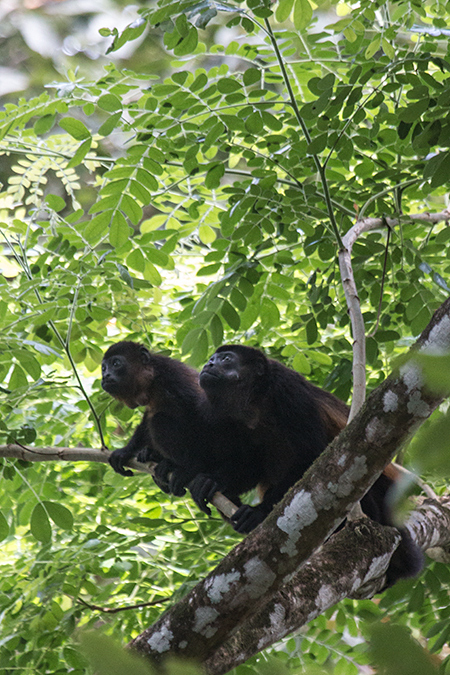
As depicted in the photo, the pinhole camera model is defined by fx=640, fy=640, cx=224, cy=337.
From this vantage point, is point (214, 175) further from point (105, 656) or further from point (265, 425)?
point (105, 656)

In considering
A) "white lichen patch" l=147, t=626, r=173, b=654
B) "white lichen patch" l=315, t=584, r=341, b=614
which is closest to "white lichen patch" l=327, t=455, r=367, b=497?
"white lichen patch" l=315, t=584, r=341, b=614

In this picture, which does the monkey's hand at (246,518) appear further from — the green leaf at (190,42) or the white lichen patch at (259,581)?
the green leaf at (190,42)

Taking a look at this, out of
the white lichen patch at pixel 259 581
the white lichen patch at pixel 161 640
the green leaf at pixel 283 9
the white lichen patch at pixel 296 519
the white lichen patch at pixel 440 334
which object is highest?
the green leaf at pixel 283 9

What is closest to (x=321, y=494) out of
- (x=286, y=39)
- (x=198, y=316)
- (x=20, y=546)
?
(x=198, y=316)

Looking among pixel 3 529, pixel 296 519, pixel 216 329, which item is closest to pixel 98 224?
pixel 216 329

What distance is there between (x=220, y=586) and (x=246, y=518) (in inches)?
36.6

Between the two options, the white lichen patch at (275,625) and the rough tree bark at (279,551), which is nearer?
the rough tree bark at (279,551)

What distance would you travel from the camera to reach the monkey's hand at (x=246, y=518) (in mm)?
2807

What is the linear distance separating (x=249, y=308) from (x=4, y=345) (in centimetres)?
124

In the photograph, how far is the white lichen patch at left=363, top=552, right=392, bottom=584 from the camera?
239 centimetres

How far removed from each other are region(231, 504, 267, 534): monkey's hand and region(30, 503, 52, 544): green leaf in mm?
787

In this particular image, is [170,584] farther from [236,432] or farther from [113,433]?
[113,433]

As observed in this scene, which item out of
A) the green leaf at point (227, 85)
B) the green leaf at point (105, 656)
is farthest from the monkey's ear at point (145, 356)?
the green leaf at point (105, 656)

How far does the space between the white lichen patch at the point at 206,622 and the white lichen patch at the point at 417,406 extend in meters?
0.82
